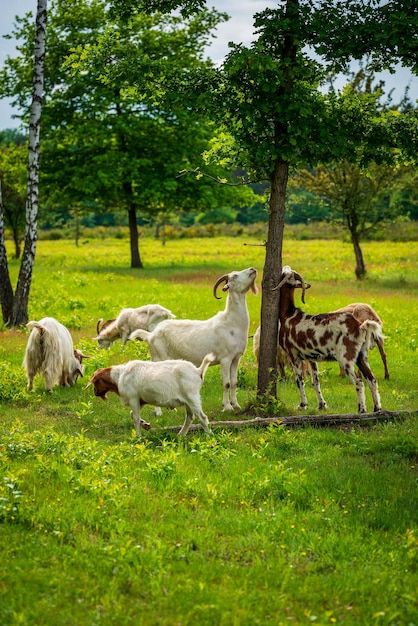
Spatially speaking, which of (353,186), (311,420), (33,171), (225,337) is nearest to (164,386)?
(311,420)

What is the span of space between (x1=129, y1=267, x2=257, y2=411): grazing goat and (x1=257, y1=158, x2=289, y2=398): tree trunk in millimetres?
409

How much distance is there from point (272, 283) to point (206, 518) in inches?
207

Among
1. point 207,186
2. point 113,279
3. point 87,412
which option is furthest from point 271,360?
point 207,186

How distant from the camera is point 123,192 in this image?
124 feet

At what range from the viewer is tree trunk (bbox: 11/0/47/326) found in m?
17.4

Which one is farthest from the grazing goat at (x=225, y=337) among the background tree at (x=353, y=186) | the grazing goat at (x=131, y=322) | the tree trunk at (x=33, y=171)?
the background tree at (x=353, y=186)

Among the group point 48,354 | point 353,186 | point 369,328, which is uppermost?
point 353,186

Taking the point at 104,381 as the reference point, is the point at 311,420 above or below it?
below

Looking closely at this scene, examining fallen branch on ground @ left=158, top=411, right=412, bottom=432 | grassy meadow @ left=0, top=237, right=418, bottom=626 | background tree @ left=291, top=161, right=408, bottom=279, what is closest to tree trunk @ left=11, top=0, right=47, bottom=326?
grassy meadow @ left=0, top=237, right=418, bottom=626

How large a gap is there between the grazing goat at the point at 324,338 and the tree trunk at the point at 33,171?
28.2 ft

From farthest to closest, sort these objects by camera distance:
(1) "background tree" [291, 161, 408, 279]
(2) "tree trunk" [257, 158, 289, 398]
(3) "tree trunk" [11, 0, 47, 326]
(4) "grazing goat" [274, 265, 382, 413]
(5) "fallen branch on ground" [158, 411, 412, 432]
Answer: (1) "background tree" [291, 161, 408, 279] → (3) "tree trunk" [11, 0, 47, 326] → (2) "tree trunk" [257, 158, 289, 398] → (4) "grazing goat" [274, 265, 382, 413] → (5) "fallen branch on ground" [158, 411, 412, 432]

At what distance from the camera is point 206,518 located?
678 centimetres

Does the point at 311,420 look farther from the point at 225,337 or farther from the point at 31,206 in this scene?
the point at 31,206

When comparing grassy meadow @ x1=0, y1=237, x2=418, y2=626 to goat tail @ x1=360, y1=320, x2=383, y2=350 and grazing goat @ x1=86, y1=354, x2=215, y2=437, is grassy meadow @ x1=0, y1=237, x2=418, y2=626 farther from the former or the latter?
goat tail @ x1=360, y1=320, x2=383, y2=350
